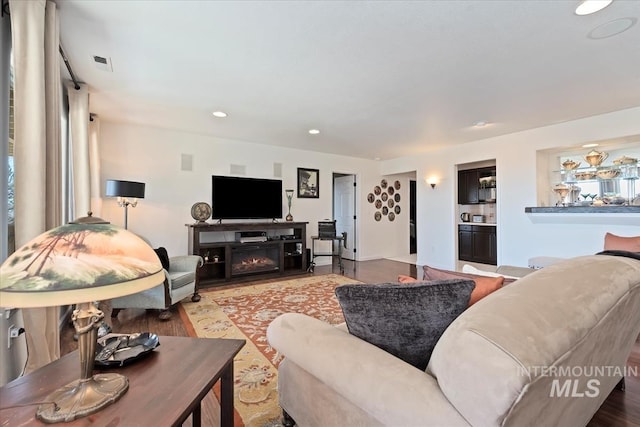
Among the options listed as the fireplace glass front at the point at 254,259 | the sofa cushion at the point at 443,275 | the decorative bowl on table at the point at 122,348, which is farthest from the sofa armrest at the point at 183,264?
the sofa cushion at the point at 443,275

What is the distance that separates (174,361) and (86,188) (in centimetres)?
307

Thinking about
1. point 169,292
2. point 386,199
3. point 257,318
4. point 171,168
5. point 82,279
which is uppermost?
point 171,168

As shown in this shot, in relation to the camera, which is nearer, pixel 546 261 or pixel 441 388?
pixel 441 388

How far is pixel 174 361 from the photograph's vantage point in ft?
3.72

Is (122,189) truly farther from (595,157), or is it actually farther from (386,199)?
(595,157)

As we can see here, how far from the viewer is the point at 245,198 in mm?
5281

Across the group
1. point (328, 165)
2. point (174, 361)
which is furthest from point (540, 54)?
point (328, 165)

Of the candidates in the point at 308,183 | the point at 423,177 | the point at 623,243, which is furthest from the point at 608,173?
the point at 308,183

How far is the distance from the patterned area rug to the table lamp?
986mm

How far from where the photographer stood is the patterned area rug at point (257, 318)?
1.76 m

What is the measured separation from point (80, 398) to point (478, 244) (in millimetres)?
7001

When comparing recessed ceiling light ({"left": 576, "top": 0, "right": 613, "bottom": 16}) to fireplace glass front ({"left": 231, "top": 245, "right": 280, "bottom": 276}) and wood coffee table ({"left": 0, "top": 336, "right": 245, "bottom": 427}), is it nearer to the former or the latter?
wood coffee table ({"left": 0, "top": 336, "right": 245, "bottom": 427})

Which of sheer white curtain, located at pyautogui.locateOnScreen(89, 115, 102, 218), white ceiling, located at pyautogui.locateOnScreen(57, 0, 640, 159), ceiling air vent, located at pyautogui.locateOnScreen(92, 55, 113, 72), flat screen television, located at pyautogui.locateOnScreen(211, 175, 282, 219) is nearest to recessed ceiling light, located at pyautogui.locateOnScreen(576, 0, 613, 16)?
white ceiling, located at pyautogui.locateOnScreen(57, 0, 640, 159)

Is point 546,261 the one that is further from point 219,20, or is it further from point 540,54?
point 219,20
